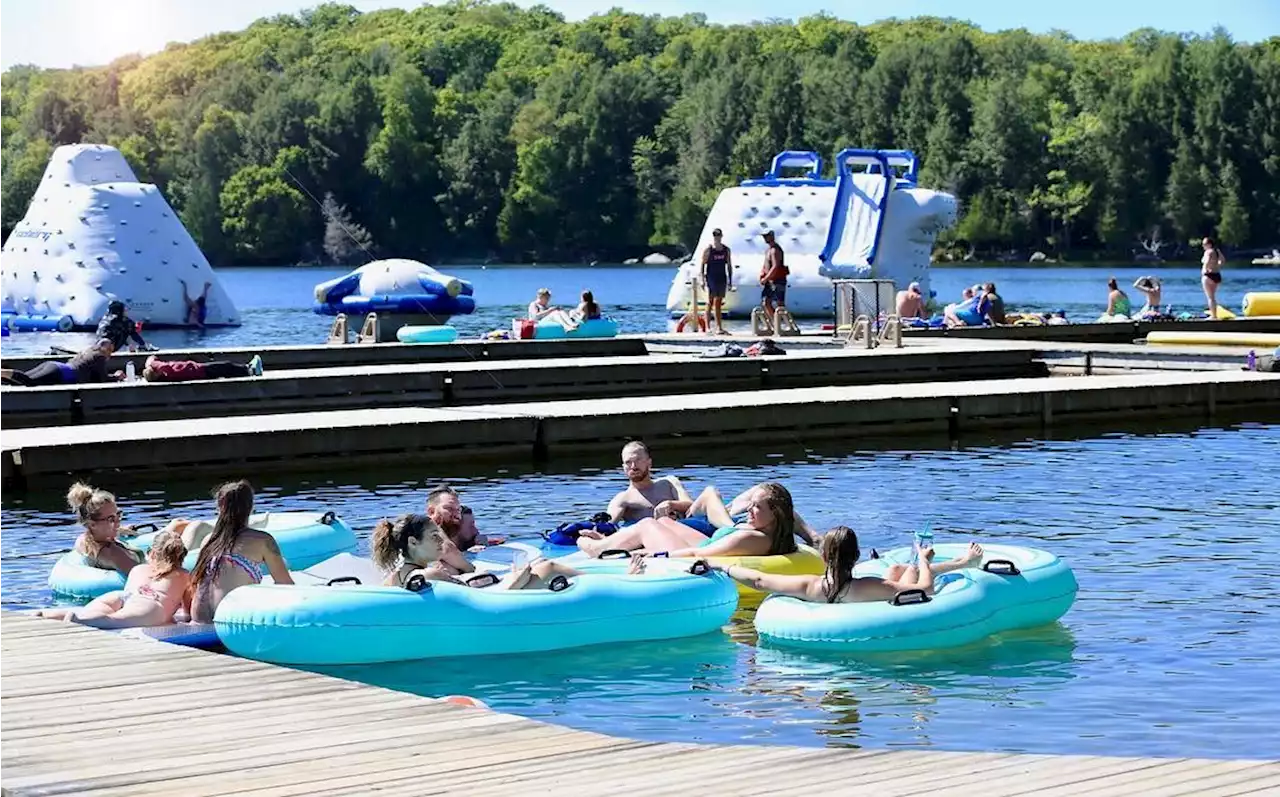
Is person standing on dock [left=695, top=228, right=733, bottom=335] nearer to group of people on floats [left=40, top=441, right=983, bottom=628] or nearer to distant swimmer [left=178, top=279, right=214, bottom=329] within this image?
distant swimmer [left=178, top=279, right=214, bottom=329]

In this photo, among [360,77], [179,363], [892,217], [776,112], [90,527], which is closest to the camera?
[90,527]

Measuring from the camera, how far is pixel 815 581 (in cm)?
1189

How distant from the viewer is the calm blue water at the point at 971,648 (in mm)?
9898

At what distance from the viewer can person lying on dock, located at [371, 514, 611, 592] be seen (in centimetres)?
1168

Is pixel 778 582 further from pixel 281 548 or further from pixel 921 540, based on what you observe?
pixel 281 548

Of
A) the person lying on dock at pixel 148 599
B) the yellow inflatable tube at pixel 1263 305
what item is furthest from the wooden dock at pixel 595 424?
the yellow inflatable tube at pixel 1263 305

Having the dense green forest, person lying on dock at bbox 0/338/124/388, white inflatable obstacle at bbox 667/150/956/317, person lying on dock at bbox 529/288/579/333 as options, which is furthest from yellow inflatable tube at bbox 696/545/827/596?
the dense green forest

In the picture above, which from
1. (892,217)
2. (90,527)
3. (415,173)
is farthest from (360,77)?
(90,527)

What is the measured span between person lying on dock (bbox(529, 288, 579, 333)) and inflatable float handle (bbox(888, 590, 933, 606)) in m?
24.2

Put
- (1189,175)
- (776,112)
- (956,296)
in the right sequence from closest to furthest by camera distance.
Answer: (956,296) → (1189,175) → (776,112)

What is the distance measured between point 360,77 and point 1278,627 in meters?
123

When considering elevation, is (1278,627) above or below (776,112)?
below

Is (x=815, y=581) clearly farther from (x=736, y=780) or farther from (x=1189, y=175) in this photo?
(x=1189, y=175)

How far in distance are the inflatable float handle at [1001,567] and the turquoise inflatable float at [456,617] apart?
4.94 ft
